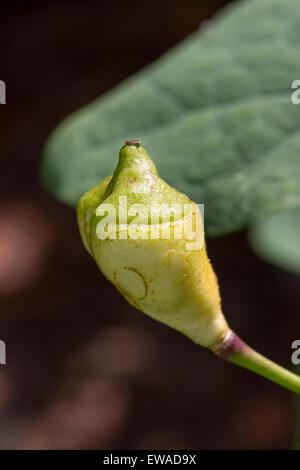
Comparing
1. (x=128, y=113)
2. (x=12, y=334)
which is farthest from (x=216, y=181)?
(x=12, y=334)

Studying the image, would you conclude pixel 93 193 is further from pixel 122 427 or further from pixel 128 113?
pixel 122 427

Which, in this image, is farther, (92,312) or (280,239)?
(92,312)

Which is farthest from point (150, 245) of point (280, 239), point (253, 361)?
point (280, 239)

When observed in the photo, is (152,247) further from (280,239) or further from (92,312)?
(92,312)

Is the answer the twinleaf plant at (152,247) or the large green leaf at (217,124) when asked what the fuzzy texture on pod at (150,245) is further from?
the large green leaf at (217,124)

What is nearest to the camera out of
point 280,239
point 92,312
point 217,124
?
point 217,124

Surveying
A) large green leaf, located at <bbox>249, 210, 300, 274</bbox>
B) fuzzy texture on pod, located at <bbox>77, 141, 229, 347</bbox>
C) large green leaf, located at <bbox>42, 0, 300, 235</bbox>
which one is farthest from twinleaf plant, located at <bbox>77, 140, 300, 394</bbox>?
large green leaf, located at <bbox>249, 210, 300, 274</bbox>
